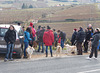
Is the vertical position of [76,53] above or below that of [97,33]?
below

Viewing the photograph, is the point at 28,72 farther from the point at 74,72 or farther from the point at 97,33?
the point at 97,33

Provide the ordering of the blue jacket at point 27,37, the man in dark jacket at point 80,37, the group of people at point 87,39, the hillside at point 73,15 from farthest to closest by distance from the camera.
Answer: the hillside at point 73,15 < the man in dark jacket at point 80,37 < the group of people at point 87,39 < the blue jacket at point 27,37

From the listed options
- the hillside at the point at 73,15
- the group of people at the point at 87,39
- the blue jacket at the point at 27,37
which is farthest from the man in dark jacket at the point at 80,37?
the hillside at the point at 73,15

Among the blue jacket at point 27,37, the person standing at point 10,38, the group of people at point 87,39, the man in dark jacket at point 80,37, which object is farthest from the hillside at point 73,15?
the person standing at point 10,38

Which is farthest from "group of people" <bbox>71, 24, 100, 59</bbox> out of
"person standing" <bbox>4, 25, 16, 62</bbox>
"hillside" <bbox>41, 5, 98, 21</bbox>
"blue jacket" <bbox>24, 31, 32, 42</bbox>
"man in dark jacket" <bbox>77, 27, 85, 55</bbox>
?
"hillside" <bbox>41, 5, 98, 21</bbox>

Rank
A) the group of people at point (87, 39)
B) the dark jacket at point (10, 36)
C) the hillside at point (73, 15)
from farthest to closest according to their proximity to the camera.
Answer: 1. the hillside at point (73, 15)
2. the group of people at point (87, 39)
3. the dark jacket at point (10, 36)

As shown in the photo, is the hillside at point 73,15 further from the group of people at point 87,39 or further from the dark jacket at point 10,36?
the dark jacket at point 10,36

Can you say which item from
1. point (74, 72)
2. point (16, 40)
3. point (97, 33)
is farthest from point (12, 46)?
point (97, 33)

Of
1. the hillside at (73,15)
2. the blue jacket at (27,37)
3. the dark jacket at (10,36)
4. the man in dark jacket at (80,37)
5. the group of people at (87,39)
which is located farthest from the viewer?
the hillside at (73,15)

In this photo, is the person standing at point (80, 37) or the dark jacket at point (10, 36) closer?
the dark jacket at point (10, 36)

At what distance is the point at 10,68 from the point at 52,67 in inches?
73.0

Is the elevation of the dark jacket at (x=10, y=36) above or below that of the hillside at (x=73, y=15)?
A: below

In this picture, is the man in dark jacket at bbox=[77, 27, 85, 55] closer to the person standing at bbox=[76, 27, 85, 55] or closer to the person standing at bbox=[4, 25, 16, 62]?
the person standing at bbox=[76, 27, 85, 55]

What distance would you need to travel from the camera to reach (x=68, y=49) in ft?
50.1
